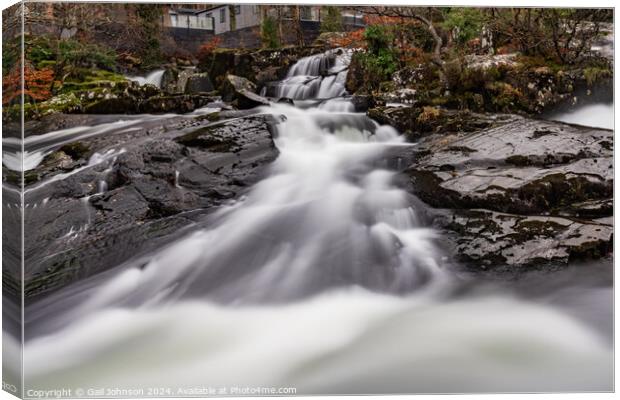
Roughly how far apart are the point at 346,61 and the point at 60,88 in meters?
2.29

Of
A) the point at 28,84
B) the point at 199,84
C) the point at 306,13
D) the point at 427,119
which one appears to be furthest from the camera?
the point at 427,119

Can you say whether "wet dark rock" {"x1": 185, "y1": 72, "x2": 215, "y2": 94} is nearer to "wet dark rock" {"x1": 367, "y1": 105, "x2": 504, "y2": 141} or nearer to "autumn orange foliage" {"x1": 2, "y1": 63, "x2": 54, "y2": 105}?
"autumn orange foliage" {"x1": 2, "y1": 63, "x2": 54, "y2": 105}

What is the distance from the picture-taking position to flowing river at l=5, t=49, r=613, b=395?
3.86 m

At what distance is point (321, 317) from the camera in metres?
3.94

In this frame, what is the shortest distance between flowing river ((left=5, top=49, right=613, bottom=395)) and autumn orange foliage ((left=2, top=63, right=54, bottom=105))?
148 cm

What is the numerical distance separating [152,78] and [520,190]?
3.09 m

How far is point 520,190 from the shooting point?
4.15m

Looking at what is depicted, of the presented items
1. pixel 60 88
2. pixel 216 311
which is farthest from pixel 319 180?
pixel 60 88

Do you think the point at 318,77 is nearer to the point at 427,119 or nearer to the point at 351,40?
the point at 351,40

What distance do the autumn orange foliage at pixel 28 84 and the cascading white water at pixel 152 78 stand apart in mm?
602

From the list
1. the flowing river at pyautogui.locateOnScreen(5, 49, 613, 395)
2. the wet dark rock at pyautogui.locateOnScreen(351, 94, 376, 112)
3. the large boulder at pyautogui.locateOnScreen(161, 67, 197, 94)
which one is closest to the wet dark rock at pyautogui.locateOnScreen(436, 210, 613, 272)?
the flowing river at pyautogui.locateOnScreen(5, 49, 613, 395)

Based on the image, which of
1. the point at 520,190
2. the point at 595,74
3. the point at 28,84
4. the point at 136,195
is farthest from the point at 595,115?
the point at 28,84

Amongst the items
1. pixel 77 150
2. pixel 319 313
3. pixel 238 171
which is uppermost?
pixel 77 150

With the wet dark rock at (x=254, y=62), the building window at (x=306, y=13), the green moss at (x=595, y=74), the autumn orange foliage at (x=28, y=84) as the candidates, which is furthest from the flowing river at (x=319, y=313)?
the green moss at (x=595, y=74)
